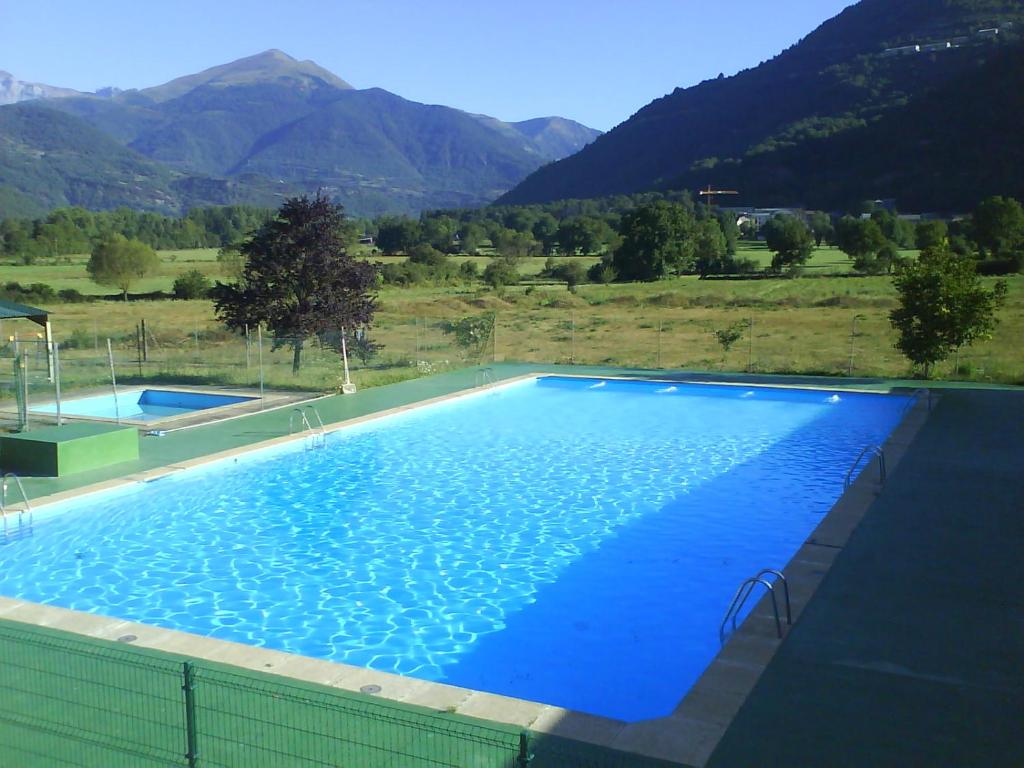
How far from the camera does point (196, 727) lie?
4863 millimetres

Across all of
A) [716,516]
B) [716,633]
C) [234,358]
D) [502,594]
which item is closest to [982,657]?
[716,633]

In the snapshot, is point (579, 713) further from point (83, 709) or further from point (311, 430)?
point (311, 430)

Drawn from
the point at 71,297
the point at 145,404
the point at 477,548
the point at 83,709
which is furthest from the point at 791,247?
the point at 83,709

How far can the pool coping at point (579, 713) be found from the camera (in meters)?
5.26

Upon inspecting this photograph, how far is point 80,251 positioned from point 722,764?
82.7 meters

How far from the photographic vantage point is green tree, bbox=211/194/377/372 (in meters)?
19.2

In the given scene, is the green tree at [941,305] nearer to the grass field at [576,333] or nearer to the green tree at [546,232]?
the grass field at [576,333]

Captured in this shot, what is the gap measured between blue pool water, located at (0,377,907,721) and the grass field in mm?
6118

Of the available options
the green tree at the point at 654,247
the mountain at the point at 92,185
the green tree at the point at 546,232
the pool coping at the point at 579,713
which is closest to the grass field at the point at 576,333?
the green tree at the point at 654,247

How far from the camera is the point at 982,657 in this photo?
6258 millimetres

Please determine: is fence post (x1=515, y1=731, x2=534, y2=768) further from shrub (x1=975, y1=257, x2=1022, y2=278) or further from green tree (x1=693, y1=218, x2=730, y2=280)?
green tree (x1=693, y1=218, x2=730, y2=280)

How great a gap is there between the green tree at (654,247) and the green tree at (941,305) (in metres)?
38.2

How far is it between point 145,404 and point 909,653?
640 inches

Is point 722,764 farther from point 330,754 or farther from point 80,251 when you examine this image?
point 80,251
